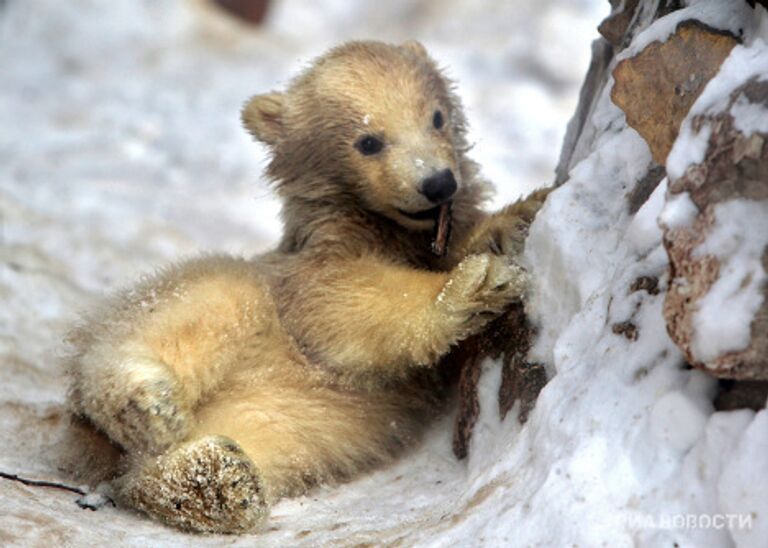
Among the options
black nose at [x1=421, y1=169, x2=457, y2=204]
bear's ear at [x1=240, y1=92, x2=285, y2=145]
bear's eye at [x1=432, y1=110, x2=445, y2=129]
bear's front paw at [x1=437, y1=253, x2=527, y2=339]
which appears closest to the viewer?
→ bear's front paw at [x1=437, y1=253, x2=527, y2=339]

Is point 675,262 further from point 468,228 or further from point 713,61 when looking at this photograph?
point 468,228

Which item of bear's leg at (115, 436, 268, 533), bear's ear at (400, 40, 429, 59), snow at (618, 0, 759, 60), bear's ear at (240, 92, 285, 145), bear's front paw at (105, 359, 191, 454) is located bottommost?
bear's leg at (115, 436, 268, 533)

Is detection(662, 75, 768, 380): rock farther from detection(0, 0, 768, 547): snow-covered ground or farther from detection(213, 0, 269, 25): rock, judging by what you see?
detection(213, 0, 269, 25): rock

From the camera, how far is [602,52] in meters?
3.46

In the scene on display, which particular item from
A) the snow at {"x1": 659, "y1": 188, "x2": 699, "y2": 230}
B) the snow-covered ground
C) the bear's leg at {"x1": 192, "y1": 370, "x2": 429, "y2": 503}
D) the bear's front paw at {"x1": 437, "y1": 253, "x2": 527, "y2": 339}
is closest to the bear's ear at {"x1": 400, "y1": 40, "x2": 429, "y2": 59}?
the snow-covered ground

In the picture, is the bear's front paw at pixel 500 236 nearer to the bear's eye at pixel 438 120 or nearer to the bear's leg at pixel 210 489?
the bear's eye at pixel 438 120

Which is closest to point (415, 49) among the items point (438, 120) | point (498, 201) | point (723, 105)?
point (438, 120)

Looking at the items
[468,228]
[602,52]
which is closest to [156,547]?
[468,228]

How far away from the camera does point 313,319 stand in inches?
131

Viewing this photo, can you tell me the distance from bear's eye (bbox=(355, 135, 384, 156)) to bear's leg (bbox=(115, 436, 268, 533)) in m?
1.16

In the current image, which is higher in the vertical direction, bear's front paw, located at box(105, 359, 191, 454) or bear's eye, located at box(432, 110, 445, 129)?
bear's eye, located at box(432, 110, 445, 129)

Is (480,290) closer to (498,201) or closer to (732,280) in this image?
(732,280)

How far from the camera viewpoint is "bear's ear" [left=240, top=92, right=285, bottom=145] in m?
3.83

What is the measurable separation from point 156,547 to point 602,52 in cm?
203
